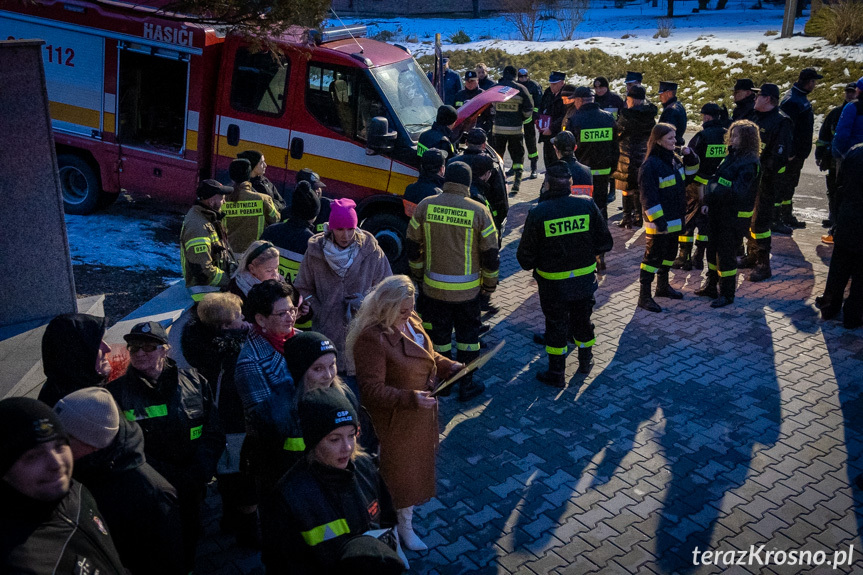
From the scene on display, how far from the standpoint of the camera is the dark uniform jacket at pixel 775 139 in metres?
8.82

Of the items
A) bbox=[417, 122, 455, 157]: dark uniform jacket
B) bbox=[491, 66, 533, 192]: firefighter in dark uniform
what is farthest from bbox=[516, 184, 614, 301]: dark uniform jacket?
bbox=[491, 66, 533, 192]: firefighter in dark uniform

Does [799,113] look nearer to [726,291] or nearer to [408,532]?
[726,291]

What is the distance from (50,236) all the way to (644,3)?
132 ft

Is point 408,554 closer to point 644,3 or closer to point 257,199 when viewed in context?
point 257,199

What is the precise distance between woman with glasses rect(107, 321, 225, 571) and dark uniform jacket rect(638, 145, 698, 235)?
529cm

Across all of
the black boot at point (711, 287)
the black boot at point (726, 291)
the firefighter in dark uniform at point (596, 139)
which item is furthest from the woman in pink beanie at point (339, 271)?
the firefighter in dark uniform at point (596, 139)

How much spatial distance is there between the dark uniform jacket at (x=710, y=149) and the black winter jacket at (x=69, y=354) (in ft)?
22.7

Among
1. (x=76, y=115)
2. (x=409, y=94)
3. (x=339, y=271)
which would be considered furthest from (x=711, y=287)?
(x=76, y=115)

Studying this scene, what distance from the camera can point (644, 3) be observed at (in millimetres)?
40094

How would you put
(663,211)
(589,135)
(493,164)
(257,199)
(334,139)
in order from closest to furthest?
(257,199)
(493,164)
(663,211)
(334,139)
(589,135)

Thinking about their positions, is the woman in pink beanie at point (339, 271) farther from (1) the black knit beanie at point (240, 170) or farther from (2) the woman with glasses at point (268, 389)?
(1) the black knit beanie at point (240, 170)

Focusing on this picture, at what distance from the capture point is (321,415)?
2.94 meters

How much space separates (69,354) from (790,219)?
32.2ft

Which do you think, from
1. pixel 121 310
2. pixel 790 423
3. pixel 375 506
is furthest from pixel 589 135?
pixel 375 506
